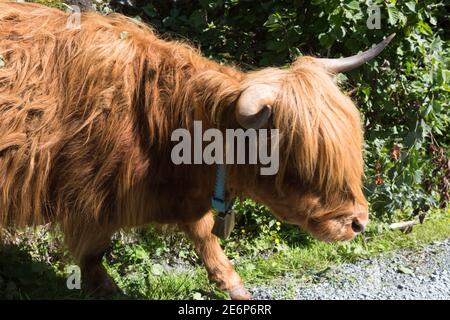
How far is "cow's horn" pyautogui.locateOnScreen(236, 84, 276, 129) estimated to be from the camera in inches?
124

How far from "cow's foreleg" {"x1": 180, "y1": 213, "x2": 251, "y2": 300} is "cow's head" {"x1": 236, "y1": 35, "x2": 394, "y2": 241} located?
91cm

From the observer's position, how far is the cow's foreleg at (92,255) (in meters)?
3.75

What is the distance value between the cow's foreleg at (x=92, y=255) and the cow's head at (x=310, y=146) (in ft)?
3.21

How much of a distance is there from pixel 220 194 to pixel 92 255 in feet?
3.42

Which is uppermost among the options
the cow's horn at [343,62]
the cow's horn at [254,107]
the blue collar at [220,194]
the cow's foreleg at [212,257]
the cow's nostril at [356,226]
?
the cow's horn at [343,62]

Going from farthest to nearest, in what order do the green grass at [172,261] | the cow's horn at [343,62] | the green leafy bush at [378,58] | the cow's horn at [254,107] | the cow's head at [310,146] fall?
the green leafy bush at [378,58], the green grass at [172,261], the cow's horn at [343,62], the cow's head at [310,146], the cow's horn at [254,107]

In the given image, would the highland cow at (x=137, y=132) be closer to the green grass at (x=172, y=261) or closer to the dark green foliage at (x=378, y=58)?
the green grass at (x=172, y=261)

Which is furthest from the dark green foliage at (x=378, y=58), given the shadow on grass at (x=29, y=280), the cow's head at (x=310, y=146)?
the shadow on grass at (x=29, y=280)

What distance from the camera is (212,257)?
443 cm

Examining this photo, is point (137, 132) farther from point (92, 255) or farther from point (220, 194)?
point (92, 255)

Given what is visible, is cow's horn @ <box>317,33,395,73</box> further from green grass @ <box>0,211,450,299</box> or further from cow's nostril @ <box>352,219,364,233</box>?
green grass @ <box>0,211,450,299</box>

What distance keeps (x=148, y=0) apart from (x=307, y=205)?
3.33m
